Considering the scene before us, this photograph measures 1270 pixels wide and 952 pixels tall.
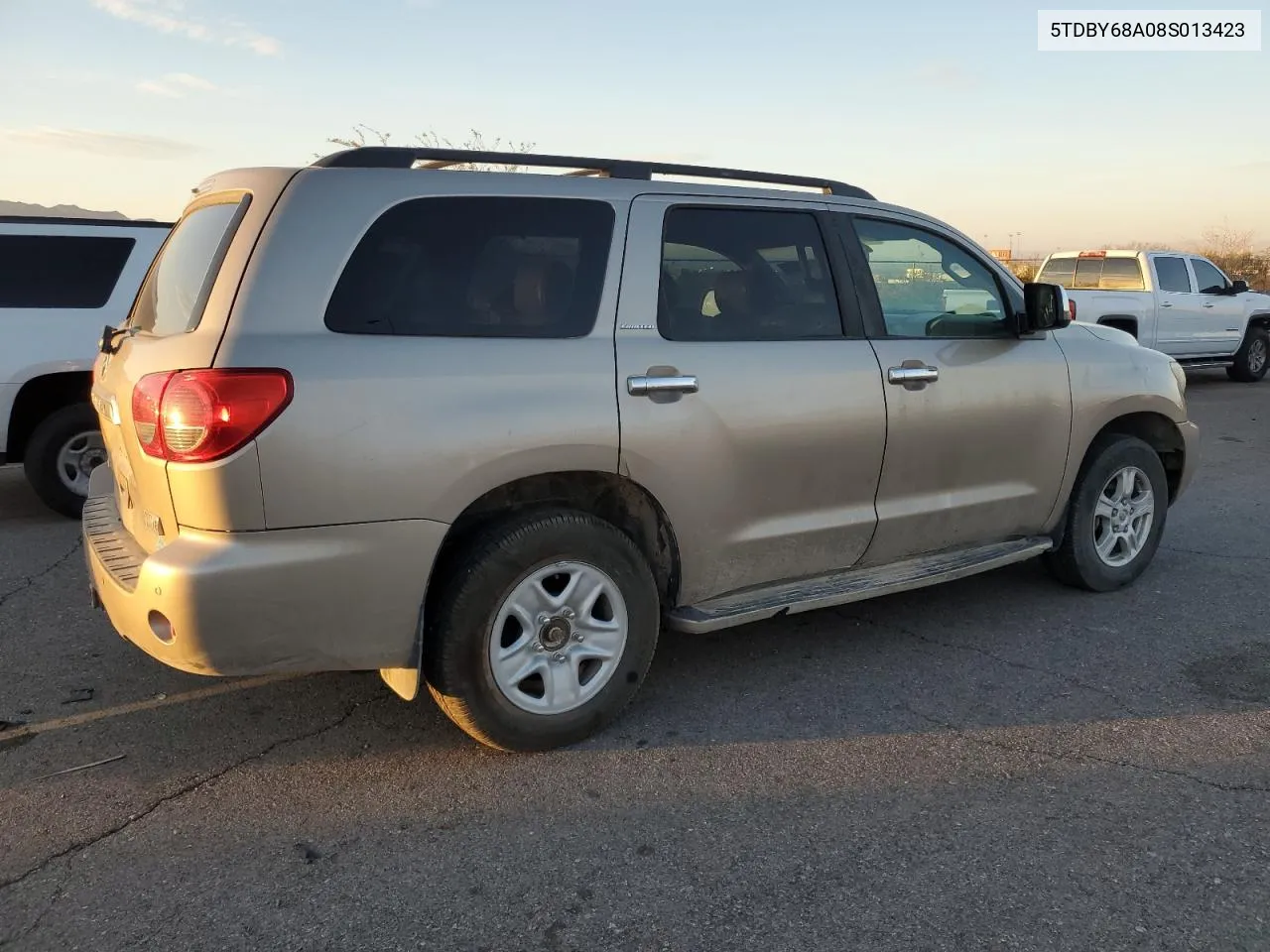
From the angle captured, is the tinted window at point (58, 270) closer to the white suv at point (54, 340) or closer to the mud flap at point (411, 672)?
the white suv at point (54, 340)

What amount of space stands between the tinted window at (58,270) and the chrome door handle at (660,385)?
4.88 m

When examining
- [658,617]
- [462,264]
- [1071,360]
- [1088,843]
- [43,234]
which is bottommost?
[1088,843]

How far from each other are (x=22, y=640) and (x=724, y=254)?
344 cm

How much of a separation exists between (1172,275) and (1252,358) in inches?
100

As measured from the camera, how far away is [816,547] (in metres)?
3.92

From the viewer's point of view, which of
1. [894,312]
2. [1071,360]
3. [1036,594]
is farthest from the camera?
[1036,594]

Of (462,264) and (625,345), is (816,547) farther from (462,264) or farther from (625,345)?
(462,264)

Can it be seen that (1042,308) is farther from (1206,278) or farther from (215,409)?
(1206,278)

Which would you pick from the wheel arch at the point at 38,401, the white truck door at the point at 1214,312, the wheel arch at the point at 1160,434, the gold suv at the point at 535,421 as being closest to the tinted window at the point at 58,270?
the wheel arch at the point at 38,401

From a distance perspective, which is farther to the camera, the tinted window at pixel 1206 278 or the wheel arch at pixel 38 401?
the tinted window at pixel 1206 278

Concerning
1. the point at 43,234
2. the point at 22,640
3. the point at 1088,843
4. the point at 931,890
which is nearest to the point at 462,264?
the point at 931,890

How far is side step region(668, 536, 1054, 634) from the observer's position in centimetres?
366

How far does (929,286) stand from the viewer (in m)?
4.38

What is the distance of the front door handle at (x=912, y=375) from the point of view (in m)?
4.00
